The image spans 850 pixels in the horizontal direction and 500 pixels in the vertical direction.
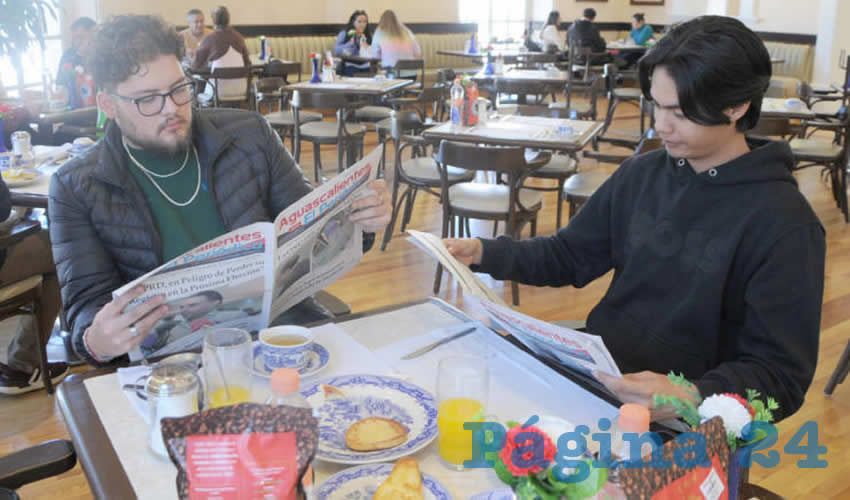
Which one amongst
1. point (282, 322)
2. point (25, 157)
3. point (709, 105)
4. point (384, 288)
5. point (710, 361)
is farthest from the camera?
point (384, 288)

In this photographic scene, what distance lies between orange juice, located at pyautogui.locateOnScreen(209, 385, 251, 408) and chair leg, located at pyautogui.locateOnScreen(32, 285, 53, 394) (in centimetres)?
182

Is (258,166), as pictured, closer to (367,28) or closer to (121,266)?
(121,266)

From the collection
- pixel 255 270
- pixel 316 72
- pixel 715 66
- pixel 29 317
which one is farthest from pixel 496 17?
pixel 255 270

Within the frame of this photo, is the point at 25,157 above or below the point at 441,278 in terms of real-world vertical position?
above

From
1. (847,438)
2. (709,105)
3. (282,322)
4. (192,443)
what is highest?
(709,105)

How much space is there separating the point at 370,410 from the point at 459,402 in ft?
0.49

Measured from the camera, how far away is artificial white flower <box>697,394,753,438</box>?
0.75 meters

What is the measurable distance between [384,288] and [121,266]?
2209mm

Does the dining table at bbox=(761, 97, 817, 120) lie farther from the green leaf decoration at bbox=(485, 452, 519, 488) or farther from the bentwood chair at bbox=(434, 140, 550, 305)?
the green leaf decoration at bbox=(485, 452, 519, 488)

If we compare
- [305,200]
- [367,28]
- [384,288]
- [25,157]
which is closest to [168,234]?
[305,200]

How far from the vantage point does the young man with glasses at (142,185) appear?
1.58 meters

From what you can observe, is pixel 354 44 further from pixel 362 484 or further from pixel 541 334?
pixel 362 484

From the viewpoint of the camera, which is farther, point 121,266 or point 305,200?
point 121,266

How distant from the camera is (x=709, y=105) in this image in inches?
53.2
